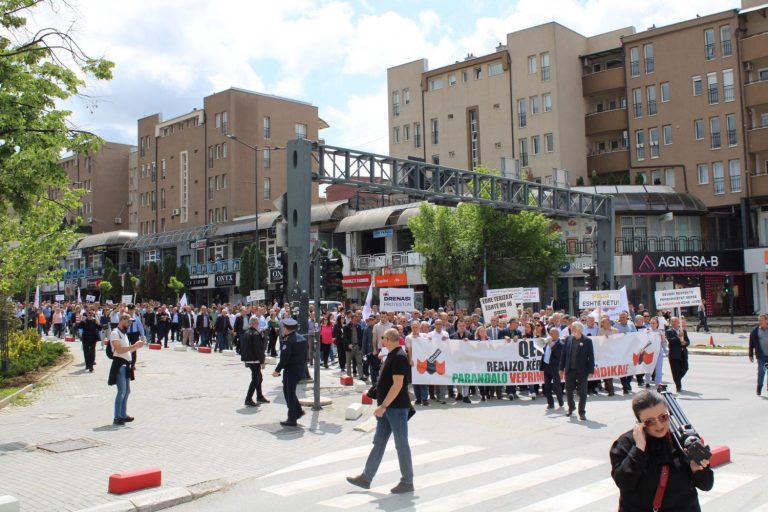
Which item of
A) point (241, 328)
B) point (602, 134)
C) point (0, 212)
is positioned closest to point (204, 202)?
point (602, 134)

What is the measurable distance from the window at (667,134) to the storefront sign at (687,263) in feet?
30.0

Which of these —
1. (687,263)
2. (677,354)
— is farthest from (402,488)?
(687,263)

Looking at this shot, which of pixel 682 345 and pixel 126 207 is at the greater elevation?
pixel 126 207

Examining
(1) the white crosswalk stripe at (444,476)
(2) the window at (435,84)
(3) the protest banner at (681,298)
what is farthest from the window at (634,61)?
Result: (1) the white crosswalk stripe at (444,476)

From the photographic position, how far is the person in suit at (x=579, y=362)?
505 inches

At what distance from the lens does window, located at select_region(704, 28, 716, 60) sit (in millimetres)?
48406

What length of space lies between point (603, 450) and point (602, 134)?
159ft

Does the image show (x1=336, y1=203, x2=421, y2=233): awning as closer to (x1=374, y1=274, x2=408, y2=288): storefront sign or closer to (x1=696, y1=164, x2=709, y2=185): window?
(x1=374, y1=274, x2=408, y2=288): storefront sign

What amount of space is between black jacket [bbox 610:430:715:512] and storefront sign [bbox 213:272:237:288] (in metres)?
58.0

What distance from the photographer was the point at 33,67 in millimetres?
13781

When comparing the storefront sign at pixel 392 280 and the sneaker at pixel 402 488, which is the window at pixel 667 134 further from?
the sneaker at pixel 402 488

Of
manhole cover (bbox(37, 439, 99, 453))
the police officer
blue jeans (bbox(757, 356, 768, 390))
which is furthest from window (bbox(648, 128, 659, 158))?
manhole cover (bbox(37, 439, 99, 453))

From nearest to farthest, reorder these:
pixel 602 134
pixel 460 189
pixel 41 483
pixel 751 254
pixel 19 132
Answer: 1. pixel 41 483
2. pixel 19 132
3. pixel 460 189
4. pixel 751 254
5. pixel 602 134

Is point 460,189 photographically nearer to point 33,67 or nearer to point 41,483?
point 33,67
